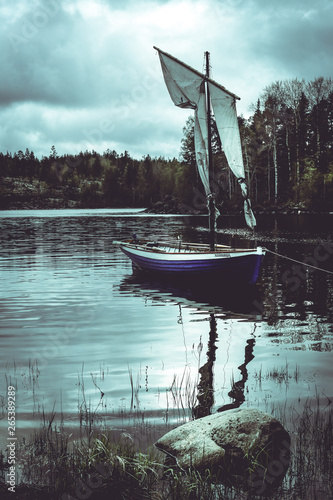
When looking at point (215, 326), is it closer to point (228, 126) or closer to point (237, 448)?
point (237, 448)

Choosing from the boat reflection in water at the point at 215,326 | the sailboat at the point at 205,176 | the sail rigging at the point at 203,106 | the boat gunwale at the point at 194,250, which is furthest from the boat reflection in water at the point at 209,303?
the sail rigging at the point at 203,106

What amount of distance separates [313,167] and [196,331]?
212ft

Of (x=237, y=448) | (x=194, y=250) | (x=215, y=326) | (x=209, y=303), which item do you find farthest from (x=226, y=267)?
(x=237, y=448)

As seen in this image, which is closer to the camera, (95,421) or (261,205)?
(95,421)

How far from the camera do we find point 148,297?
67.2 ft

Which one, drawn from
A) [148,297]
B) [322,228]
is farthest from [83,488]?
[322,228]

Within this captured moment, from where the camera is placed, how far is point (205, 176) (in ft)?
79.7

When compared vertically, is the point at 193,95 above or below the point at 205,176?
above

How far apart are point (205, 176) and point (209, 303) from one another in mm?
7893

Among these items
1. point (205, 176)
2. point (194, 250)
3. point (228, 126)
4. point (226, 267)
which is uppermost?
point (228, 126)

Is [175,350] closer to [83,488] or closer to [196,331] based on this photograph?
[196,331]

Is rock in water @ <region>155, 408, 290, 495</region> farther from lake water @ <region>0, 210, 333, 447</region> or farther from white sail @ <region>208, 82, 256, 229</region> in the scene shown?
white sail @ <region>208, 82, 256, 229</region>

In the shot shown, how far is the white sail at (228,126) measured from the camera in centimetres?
2311

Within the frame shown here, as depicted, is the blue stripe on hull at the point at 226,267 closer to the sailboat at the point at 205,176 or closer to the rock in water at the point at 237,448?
the sailboat at the point at 205,176
